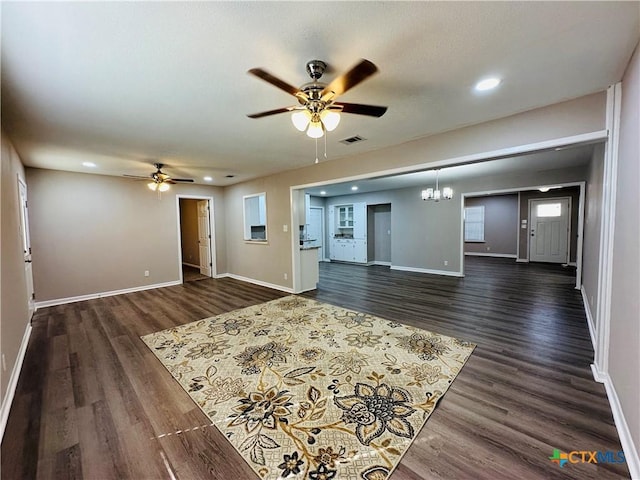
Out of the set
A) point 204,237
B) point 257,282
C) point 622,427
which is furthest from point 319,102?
point 204,237

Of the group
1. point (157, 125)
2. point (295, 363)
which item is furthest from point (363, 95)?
point (295, 363)

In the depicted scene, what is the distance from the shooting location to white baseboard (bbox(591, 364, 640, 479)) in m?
1.46

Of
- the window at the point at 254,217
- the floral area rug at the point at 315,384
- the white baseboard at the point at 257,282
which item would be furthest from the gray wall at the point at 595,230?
the window at the point at 254,217

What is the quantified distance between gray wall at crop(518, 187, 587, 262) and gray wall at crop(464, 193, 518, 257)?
A: 27cm

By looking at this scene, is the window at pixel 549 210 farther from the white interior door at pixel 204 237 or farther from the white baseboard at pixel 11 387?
the white baseboard at pixel 11 387

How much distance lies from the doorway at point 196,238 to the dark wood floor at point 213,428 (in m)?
2.94

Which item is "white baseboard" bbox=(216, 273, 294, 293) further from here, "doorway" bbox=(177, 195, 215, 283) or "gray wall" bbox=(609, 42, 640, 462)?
"gray wall" bbox=(609, 42, 640, 462)

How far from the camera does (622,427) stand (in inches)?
67.1

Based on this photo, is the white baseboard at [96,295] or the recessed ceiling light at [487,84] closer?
the recessed ceiling light at [487,84]

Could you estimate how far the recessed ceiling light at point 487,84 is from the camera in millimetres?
2129

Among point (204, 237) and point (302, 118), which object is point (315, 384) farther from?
point (204, 237)

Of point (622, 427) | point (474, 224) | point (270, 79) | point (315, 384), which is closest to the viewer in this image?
point (270, 79)

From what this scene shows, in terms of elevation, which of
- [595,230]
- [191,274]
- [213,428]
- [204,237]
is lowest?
[213,428]

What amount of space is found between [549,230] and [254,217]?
29.9 feet
